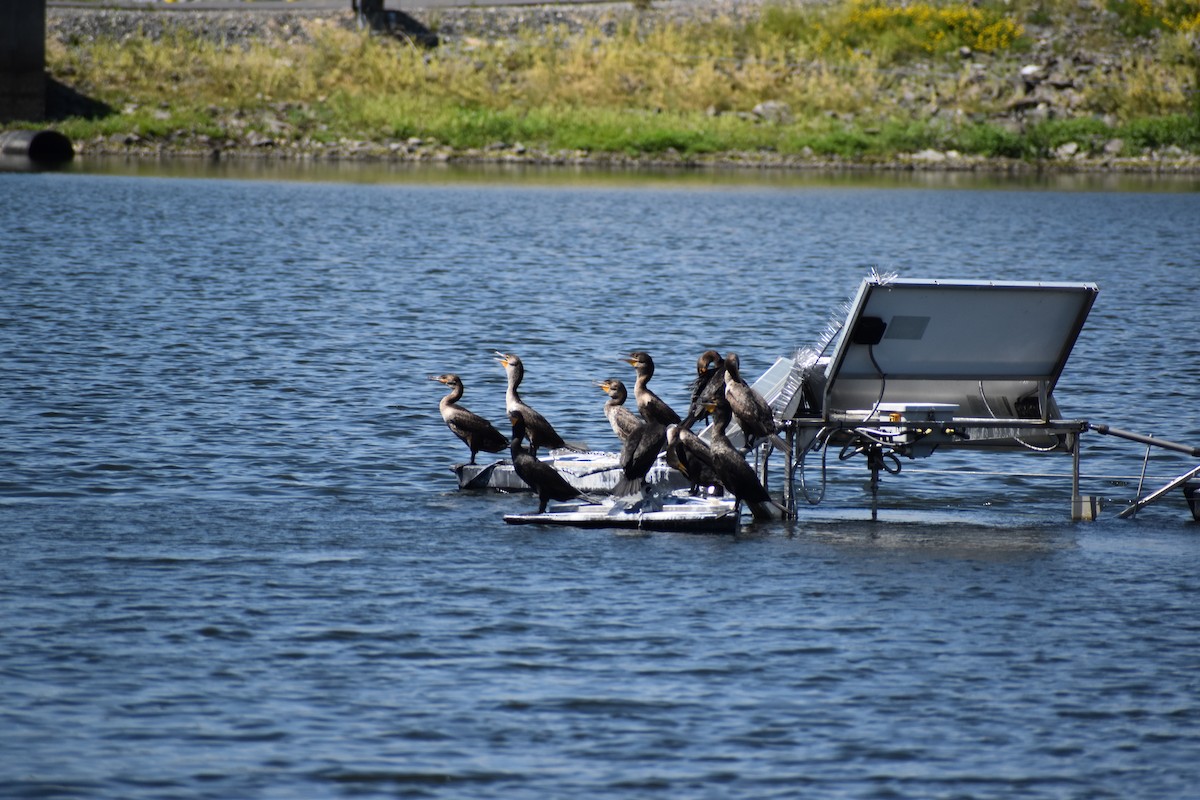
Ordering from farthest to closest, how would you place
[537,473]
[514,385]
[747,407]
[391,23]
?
[391,23] → [514,385] → [537,473] → [747,407]

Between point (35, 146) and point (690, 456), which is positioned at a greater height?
point (35, 146)

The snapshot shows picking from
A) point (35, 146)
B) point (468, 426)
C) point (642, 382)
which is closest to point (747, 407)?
point (642, 382)

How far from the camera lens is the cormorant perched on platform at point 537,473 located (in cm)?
1647

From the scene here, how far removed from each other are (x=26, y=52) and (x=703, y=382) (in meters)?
74.4

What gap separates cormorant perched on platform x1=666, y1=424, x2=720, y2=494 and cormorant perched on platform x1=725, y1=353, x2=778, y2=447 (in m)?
0.44

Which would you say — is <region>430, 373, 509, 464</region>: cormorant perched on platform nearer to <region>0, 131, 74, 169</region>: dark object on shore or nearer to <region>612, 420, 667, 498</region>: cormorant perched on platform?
<region>612, 420, 667, 498</region>: cormorant perched on platform

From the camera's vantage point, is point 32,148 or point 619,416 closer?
point 619,416

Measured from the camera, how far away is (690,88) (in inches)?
3588

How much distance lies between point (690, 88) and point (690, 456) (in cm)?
7669

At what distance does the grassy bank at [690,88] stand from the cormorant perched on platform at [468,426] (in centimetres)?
7036

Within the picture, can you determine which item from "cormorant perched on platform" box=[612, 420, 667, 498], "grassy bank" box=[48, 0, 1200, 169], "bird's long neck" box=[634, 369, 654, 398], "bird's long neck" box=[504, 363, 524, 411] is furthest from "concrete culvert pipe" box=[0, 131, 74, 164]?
"cormorant perched on platform" box=[612, 420, 667, 498]

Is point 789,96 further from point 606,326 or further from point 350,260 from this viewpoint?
point 606,326

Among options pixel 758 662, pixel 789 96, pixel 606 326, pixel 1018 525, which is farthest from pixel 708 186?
pixel 758 662

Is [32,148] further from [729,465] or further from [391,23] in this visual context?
[729,465]
